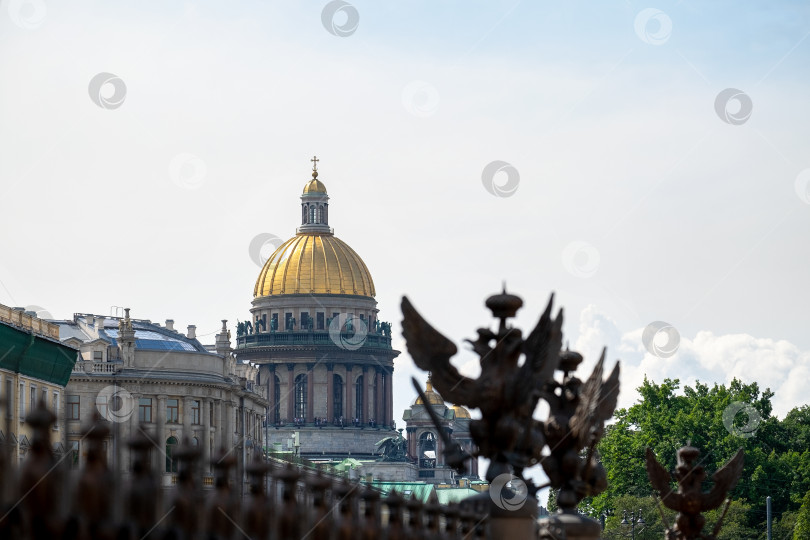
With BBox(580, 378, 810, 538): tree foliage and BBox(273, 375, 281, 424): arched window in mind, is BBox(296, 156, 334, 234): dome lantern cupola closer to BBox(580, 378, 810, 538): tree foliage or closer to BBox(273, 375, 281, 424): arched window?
BBox(273, 375, 281, 424): arched window

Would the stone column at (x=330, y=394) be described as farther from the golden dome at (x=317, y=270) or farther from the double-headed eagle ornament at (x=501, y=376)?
the double-headed eagle ornament at (x=501, y=376)

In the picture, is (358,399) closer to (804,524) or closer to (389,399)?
(389,399)

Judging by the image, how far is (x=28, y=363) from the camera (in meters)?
61.8

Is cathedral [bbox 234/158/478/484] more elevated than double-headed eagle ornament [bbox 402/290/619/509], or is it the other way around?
cathedral [bbox 234/158/478/484]

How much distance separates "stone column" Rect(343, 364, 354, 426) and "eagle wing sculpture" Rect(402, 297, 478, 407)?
167748 mm

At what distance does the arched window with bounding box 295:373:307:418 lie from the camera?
182m

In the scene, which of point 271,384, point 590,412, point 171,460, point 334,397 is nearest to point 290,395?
point 271,384

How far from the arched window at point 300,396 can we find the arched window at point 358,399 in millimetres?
5105

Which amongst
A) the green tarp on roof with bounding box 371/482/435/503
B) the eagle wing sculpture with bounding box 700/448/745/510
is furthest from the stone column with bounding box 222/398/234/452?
the eagle wing sculpture with bounding box 700/448/745/510

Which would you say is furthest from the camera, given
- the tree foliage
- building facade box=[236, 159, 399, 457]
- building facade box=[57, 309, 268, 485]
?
building facade box=[236, 159, 399, 457]

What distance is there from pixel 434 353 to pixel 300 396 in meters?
170

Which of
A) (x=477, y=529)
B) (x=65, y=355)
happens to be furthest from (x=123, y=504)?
(x=65, y=355)

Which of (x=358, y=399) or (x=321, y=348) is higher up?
(x=321, y=348)

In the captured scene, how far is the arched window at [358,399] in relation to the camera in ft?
601
